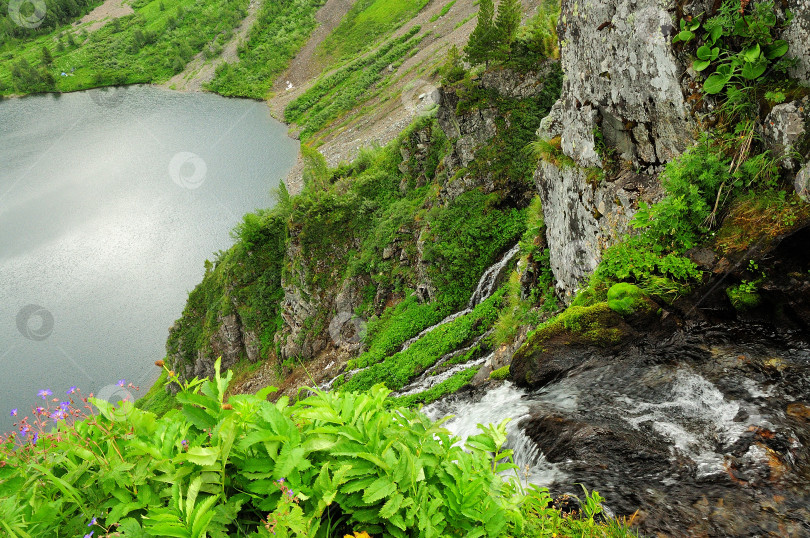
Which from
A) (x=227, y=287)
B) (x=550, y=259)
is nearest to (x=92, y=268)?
(x=227, y=287)

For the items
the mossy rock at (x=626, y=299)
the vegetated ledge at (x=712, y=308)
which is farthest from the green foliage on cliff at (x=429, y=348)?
the mossy rock at (x=626, y=299)

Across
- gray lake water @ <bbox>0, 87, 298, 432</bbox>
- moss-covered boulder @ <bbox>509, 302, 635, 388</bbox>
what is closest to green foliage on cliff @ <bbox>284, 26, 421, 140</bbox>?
gray lake water @ <bbox>0, 87, 298, 432</bbox>

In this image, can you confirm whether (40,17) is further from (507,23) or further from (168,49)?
(507,23)

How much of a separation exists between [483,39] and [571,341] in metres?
20.1

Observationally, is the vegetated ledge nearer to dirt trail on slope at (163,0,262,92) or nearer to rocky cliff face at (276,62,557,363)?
rocky cliff face at (276,62,557,363)

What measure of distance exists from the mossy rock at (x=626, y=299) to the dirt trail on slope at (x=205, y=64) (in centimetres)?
9763

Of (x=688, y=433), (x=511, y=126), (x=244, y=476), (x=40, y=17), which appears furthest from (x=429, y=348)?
(x=40, y=17)

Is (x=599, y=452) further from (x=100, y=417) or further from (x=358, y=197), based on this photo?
(x=358, y=197)

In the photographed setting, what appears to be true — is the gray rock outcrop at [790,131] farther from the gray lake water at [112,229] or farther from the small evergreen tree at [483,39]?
the gray lake water at [112,229]

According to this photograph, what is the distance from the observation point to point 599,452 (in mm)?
5582

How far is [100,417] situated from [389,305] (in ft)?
79.9

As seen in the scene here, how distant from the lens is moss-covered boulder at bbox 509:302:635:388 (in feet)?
24.8

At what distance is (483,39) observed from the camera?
77.0ft

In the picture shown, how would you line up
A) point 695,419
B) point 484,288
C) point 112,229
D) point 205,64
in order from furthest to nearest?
point 205,64
point 112,229
point 484,288
point 695,419
